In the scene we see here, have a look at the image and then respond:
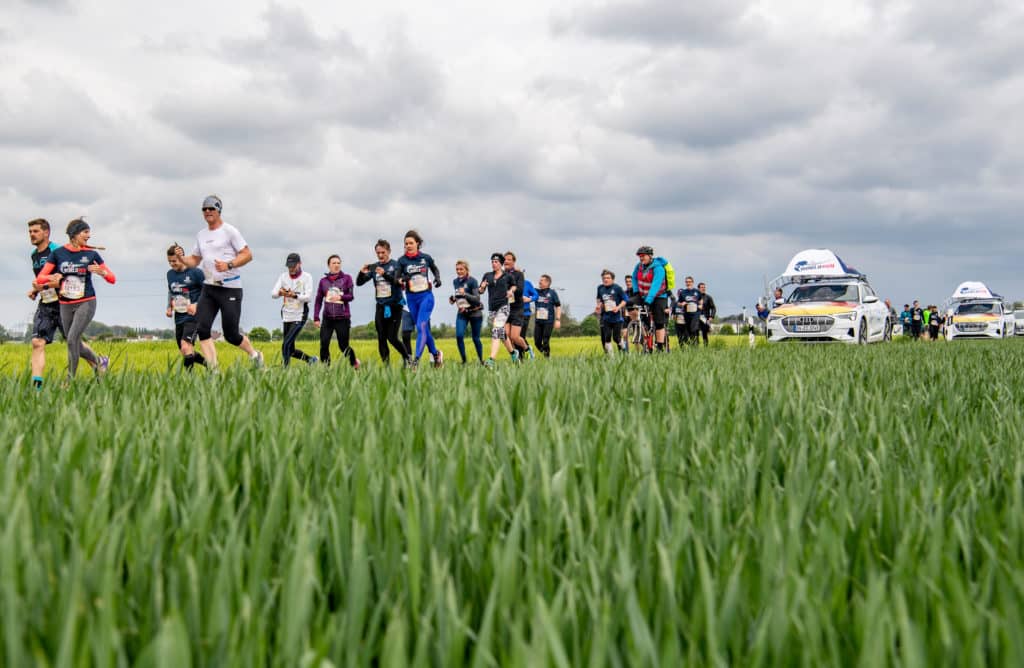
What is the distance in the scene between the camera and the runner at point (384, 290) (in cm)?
1213

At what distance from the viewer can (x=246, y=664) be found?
1.04 m

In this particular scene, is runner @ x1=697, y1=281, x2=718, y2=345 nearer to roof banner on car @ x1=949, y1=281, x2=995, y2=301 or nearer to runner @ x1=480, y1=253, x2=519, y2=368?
runner @ x1=480, y1=253, x2=519, y2=368

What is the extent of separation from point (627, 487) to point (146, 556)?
1.13 metres

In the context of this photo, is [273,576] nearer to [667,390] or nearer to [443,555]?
[443,555]

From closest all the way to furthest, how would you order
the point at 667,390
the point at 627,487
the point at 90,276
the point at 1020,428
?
the point at 627,487
the point at 1020,428
the point at 667,390
the point at 90,276

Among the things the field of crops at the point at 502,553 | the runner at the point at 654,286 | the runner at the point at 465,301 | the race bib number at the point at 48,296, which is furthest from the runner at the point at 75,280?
the runner at the point at 654,286

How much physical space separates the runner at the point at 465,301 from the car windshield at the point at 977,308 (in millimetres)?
29487

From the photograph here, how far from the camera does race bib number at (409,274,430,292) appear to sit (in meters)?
12.1

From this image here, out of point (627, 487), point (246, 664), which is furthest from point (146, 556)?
point (627, 487)

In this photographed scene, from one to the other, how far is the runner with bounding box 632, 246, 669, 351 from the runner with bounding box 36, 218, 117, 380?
348 inches

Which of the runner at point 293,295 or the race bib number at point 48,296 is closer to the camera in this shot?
the race bib number at point 48,296

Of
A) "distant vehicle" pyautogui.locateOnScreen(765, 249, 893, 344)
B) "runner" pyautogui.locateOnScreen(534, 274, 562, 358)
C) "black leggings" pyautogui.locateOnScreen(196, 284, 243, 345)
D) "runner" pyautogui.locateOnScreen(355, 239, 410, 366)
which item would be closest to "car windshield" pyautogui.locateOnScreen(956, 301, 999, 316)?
"distant vehicle" pyautogui.locateOnScreen(765, 249, 893, 344)

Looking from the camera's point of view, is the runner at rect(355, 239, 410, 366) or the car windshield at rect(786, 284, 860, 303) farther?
the car windshield at rect(786, 284, 860, 303)

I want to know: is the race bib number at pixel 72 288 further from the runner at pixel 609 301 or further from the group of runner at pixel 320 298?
the runner at pixel 609 301
